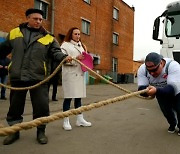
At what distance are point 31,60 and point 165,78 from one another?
1948mm

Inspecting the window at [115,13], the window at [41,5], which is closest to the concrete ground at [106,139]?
Answer: the window at [41,5]

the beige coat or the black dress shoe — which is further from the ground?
the beige coat

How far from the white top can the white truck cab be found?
121 inches

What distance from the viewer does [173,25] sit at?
8.02m

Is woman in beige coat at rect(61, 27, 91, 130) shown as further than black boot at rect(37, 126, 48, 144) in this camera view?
Yes

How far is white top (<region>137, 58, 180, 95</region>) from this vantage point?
166 inches

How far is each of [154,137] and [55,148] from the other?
1686 millimetres

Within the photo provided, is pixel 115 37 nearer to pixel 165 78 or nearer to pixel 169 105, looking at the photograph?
pixel 169 105

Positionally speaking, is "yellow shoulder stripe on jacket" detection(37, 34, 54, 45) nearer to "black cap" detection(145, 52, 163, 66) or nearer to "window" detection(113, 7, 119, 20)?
"black cap" detection(145, 52, 163, 66)

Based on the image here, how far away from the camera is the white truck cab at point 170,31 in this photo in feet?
25.0

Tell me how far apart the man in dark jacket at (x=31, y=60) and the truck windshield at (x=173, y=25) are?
4.44 metres

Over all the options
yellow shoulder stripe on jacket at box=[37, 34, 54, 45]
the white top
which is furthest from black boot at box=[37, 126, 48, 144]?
the white top

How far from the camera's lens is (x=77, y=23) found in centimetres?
2152

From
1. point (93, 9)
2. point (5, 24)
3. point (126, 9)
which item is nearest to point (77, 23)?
point (93, 9)
